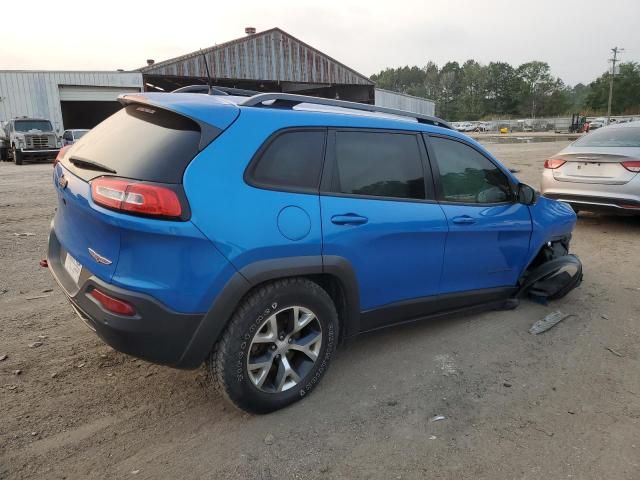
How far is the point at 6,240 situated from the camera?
259 inches

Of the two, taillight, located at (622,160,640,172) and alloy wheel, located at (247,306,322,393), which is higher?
taillight, located at (622,160,640,172)

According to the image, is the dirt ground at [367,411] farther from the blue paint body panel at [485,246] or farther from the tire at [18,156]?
the tire at [18,156]

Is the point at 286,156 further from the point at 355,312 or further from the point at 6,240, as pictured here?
the point at 6,240

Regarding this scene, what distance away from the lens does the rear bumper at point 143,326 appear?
2316 mm

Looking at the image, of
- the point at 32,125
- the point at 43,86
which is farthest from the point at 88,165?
the point at 43,86

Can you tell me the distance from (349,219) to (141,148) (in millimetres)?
1228

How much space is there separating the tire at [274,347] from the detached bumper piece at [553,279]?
2290 mm

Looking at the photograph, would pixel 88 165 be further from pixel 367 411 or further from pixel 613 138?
pixel 613 138

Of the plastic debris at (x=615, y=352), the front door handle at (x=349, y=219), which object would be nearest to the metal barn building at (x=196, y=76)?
the front door handle at (x=349, y=219)

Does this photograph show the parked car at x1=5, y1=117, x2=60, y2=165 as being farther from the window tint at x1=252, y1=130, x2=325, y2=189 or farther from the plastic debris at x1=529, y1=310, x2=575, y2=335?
the plastic debris at x1=529, y1=310, x2=575, y2=335

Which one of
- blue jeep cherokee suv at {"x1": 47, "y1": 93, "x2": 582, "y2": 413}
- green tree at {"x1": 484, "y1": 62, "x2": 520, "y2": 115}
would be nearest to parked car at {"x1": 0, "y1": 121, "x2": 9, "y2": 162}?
blue jeep cherokee suv at {"x1": 47, "y1": 93, "x2": 582, "y2": 413}

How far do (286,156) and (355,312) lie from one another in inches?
42.5

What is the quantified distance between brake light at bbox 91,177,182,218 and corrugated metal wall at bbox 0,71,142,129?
29350mm

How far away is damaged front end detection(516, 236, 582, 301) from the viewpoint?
4301 mm
